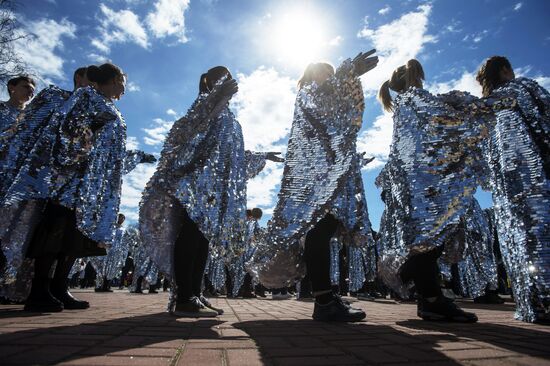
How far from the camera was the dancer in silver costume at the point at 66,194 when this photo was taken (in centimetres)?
304

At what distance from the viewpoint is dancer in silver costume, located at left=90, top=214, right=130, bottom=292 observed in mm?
10109

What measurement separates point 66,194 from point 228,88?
1786 mm

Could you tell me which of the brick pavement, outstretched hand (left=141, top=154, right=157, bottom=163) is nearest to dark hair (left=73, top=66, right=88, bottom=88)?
outstretched hand (left=141, top=154, right=157, bottom=163)

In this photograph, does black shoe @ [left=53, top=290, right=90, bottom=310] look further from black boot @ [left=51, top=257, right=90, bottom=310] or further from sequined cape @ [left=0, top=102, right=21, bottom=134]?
sequined cape @ [left=0, top=102, right=21, bottom=134]

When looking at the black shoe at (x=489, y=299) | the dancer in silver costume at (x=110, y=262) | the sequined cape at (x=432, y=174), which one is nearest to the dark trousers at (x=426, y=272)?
the sequined cape at (x=432, y=174)

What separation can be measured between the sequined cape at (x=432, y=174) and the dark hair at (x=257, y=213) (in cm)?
732

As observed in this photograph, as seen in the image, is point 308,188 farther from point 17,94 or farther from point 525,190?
point 17,94

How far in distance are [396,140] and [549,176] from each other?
3.99 feet

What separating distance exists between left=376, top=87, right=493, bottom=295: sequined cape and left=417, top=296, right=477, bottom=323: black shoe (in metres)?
0.32

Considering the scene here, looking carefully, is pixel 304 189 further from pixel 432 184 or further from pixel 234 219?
pixel 432 184

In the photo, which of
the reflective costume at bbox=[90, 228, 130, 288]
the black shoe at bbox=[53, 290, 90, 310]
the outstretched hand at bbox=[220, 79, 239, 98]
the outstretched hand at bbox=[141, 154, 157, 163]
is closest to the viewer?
the outstretched hand at bbox=[220, 79, 239, 98]

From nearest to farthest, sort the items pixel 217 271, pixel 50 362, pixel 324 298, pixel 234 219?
pixel 50 362
pixel 324 298
pixel 234 219
pixel 217 271

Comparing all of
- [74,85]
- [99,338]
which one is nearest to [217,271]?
[74,85]

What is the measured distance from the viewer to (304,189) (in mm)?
2750
